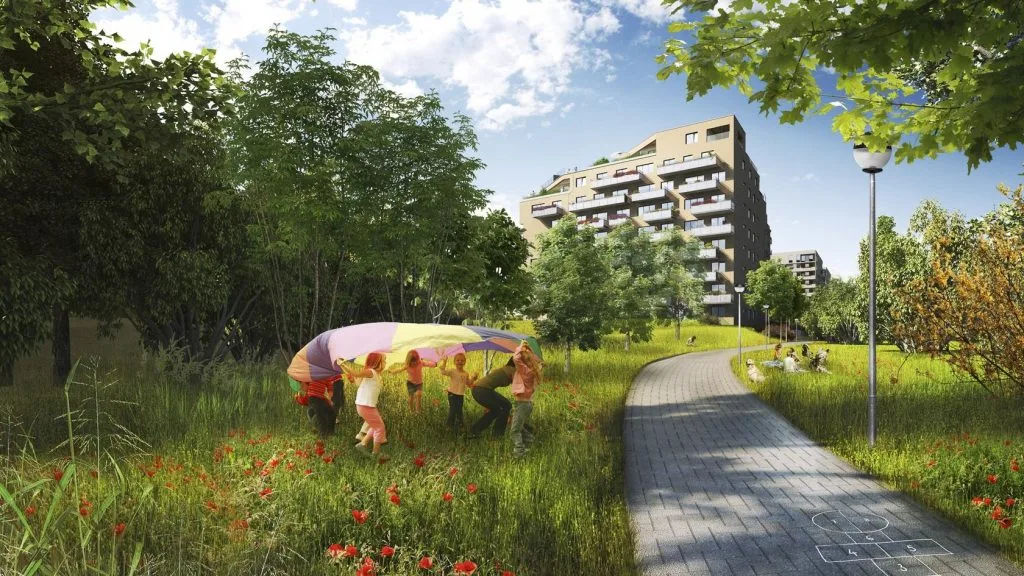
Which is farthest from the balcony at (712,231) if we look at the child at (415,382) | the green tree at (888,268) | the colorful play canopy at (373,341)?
the colorful play canopy at (373,341)

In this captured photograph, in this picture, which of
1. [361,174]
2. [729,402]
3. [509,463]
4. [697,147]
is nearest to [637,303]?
[729,402]

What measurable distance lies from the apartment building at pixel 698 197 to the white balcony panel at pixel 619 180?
9cm

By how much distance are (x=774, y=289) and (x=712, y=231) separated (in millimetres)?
11826

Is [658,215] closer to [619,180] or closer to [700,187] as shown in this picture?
[700,187]

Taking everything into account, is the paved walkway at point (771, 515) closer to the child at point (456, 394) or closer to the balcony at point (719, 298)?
the child at point (456, 394)

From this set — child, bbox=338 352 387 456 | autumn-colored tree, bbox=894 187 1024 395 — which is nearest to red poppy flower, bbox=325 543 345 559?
child, bbox=338 352 387 456

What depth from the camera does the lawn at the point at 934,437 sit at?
18.6 feet

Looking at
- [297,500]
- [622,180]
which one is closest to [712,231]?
[622,180]

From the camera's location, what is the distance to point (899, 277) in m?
27.9

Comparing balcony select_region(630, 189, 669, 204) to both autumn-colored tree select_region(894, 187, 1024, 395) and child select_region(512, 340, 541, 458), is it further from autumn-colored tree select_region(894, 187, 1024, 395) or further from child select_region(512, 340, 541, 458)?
child select_region(512, 340, 541, 458)

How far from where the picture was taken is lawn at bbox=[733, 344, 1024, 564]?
5.66 meters

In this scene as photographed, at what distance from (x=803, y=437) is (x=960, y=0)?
7.16 metres

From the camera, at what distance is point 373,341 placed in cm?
711

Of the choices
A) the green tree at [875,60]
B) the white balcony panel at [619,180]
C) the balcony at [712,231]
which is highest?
the white balcony panel at [619,180]
